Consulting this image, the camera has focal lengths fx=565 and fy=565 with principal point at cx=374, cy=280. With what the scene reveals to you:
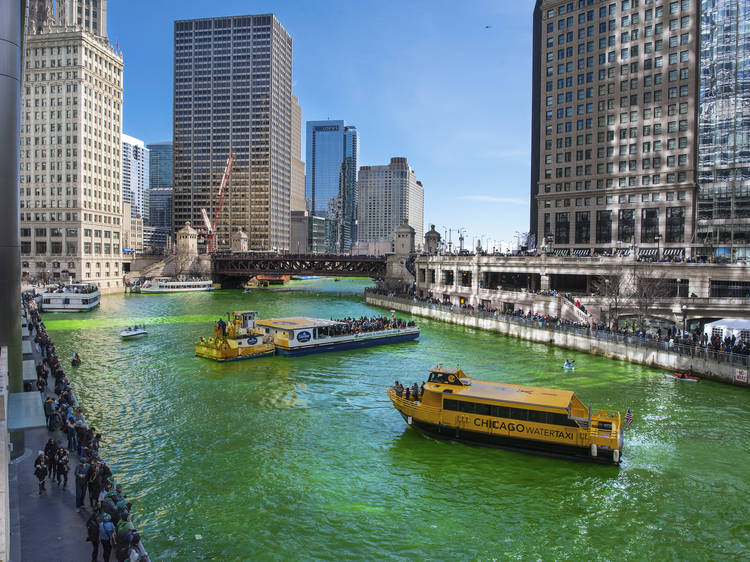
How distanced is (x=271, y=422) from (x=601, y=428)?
1837 cm

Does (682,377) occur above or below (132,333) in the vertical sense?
below

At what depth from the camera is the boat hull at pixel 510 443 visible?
27.6 metres

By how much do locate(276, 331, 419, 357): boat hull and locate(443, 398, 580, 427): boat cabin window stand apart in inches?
1049

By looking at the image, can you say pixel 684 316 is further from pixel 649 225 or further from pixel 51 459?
pixel 51 459

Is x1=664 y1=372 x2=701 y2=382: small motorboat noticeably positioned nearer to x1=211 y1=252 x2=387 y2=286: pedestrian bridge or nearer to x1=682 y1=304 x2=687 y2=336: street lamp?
x1=682 y1=304 x2=687 y2=336: street lamp

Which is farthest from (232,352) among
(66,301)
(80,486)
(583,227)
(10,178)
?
(583,227)

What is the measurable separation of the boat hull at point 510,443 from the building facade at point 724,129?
2802 inches

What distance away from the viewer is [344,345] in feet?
193

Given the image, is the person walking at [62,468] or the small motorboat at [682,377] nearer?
the person walking at [62,468]

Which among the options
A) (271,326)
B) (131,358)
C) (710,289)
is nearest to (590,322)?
(710,289)

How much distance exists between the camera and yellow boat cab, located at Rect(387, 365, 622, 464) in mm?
27594

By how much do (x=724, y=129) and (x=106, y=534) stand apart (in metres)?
99.1

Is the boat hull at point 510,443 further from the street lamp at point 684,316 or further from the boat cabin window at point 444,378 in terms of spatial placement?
the street lamp at point 684,316

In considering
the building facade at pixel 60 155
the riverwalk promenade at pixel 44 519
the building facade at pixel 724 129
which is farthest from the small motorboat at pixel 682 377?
the building facade at pixel 60 155
